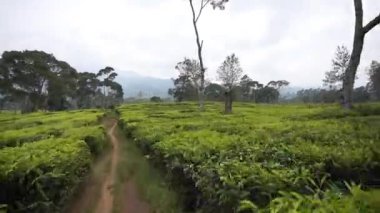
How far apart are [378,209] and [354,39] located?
14269 mm

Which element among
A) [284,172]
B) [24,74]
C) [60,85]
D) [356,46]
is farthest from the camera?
[60,85]

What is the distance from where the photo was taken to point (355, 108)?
1723 cm

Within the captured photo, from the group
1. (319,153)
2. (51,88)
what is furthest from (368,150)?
(51,88)

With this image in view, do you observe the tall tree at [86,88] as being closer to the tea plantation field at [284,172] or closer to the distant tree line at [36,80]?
the distant tree line at [36,80]

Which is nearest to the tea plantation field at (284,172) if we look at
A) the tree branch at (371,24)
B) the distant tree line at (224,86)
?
the tree branch at (371,24)

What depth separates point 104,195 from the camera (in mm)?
12508

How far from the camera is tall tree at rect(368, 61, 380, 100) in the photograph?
69.9 m

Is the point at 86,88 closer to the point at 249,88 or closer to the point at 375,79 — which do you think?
the point at 249,88

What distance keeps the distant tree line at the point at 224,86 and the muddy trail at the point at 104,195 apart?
137 ft

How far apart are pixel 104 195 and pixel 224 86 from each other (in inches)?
2355

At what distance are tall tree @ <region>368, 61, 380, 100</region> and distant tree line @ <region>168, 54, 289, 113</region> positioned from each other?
24.1m

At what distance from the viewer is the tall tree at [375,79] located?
69.9m

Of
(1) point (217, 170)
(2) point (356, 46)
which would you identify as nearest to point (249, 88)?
(2) point (356, 46)

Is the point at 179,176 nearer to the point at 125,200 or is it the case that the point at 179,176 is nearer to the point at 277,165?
the point at 125,200
